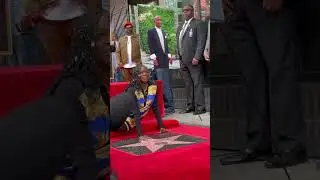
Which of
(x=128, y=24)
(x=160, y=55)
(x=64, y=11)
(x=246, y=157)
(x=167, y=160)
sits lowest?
(x=167, y=160)

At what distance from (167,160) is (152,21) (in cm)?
230

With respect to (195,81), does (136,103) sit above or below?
below

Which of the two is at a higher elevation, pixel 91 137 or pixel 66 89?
pixel 66 89

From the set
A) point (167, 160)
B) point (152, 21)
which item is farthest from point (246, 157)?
point (152, 21)

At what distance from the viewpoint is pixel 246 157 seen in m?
0.85

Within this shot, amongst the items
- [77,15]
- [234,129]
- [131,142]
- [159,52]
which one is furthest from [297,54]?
[159,52]

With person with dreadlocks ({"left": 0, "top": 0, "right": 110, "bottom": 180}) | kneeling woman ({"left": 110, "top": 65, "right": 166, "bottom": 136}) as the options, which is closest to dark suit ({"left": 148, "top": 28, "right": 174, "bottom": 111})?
kneeling woman ({"left": 110, "top": 65, "right": 166, "bottom": 136})

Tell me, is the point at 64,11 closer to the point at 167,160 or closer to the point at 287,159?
the point at 287,159

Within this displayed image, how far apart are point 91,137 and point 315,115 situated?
530 millimetres

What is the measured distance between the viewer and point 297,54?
→ 2.53 ft

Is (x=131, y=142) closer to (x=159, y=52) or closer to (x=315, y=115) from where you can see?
(x=159, y=52)

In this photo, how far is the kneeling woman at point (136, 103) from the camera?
3.34 metres

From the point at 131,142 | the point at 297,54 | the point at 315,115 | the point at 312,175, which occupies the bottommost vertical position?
the point at 131,142

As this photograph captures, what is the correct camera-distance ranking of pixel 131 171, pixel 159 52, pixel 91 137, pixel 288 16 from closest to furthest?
1. pixel 288 16
2. pixel 91 137
3. pixel 131 171
4. pixel 159 52
